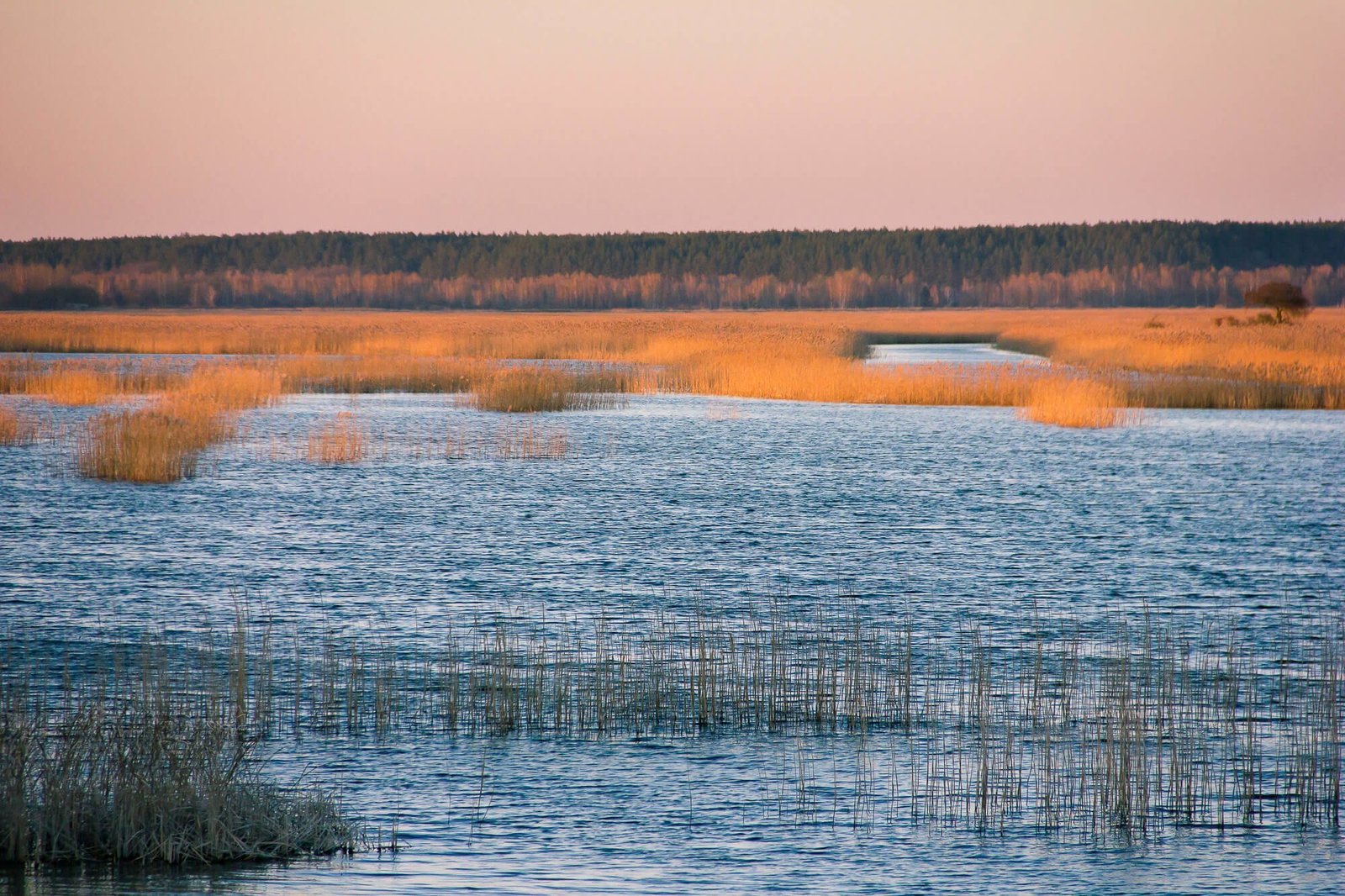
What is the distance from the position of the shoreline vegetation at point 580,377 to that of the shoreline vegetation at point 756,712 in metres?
11.8

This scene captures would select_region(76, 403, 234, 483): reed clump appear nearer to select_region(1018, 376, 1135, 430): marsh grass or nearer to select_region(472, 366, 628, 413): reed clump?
select_region(472, 366, 628, 413): reed clump

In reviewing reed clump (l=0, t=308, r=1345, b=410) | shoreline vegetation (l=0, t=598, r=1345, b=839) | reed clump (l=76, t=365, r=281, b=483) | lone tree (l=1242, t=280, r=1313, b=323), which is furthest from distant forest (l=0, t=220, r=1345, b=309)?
shoreline vegetation (l=0, t=598, r=1345, b=839)

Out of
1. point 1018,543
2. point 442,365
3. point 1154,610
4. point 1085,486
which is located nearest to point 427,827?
point 1154,610

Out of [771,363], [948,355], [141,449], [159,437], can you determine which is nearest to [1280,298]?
[948,355]

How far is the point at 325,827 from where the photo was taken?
6598mm

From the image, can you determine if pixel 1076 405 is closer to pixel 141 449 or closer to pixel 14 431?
pixel 141 449

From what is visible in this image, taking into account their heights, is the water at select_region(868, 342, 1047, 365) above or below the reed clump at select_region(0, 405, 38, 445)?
above

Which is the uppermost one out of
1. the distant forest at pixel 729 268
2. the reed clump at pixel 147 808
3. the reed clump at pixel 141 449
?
the distant forest at pixel 729 268

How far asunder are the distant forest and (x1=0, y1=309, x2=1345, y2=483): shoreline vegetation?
95.9 meters

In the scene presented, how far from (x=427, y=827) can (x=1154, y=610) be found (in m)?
7.84

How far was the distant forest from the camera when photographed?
152 metres

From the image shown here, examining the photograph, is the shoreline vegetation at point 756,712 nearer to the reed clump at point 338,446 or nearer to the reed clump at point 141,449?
the reed clump at point 141,449

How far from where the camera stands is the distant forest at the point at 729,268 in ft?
500

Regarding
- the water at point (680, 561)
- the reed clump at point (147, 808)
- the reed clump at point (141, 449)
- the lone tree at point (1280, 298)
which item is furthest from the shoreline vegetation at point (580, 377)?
the lone tree at point (1280, 298)
